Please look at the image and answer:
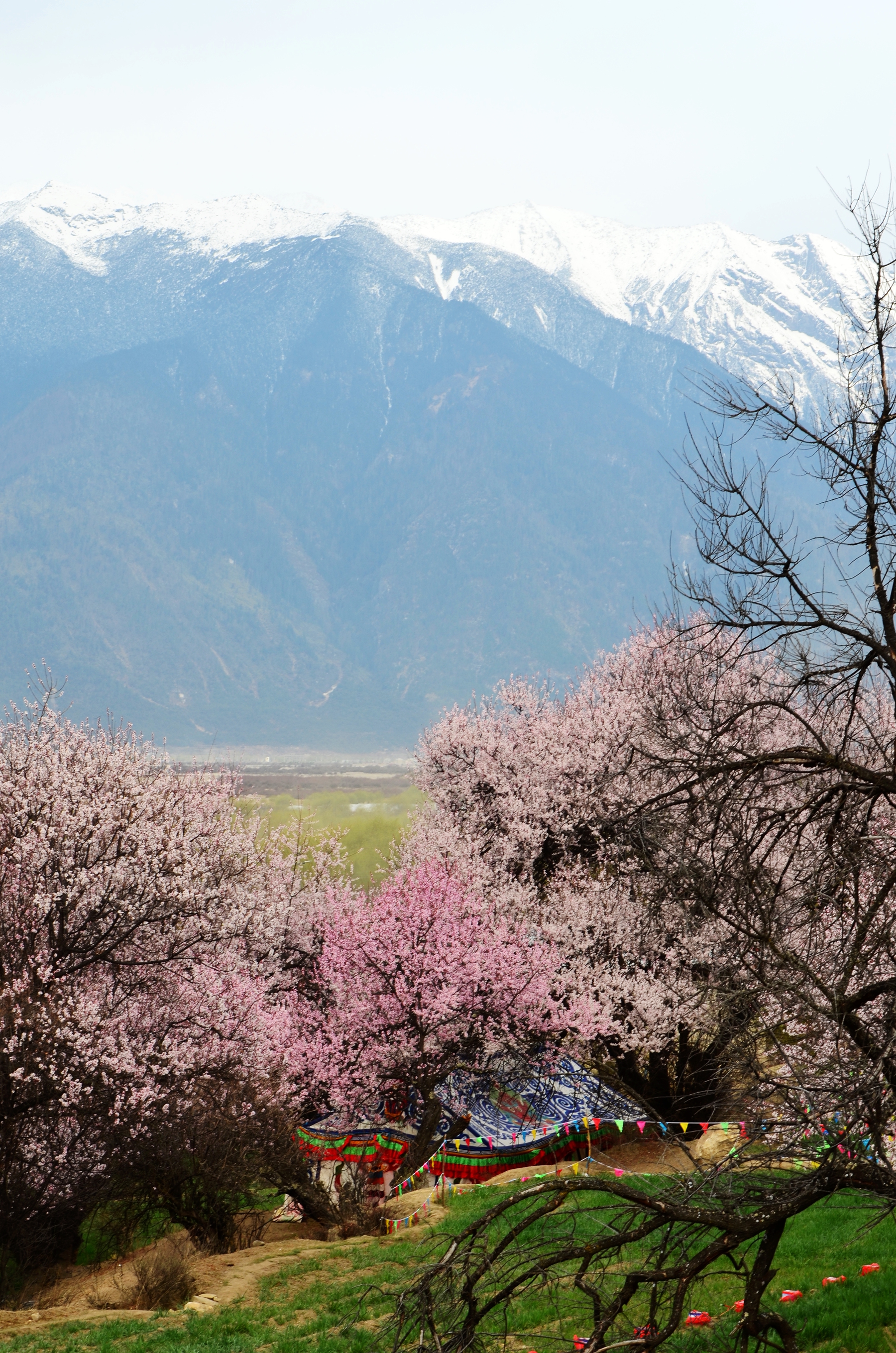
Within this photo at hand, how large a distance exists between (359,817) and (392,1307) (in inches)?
2159

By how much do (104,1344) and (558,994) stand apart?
1542cm

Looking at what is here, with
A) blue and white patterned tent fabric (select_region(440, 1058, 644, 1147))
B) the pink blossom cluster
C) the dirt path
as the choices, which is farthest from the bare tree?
blue and white patterned tent fabric (select_region(440, 1058, 644, 1147))

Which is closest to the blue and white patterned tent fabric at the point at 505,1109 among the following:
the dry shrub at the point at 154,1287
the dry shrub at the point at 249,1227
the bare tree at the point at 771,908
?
the dry shrub at the point at 249,1227

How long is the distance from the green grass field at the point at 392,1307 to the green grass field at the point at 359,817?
30261 mm

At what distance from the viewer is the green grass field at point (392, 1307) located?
1130 centimetres

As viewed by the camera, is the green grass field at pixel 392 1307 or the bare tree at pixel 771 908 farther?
the green grass field at pixel 392 1307

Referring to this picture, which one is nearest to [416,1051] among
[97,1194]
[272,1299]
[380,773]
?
[97,1194]

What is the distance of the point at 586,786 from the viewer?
33.2 m

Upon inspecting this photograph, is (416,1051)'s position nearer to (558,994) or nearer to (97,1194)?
(558,994)

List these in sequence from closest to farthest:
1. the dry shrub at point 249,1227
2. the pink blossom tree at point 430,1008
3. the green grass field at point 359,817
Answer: the dry shrub at point 249,1227 → the pink blossom tree at point 430,1008 → the green grass field at point 359,817

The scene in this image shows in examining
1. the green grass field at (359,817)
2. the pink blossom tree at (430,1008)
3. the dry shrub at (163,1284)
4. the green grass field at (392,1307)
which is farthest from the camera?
the green grass field at (359,817)

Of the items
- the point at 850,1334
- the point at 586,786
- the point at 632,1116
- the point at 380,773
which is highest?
the point at 380,773

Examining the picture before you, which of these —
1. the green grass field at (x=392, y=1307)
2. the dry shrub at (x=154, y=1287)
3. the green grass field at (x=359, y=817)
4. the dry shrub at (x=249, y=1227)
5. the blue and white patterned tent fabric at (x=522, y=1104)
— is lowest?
the green grass field at (x=392, y=1307)

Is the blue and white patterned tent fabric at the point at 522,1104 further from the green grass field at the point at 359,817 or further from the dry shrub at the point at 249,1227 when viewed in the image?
the green grass field at the point at 359,817
